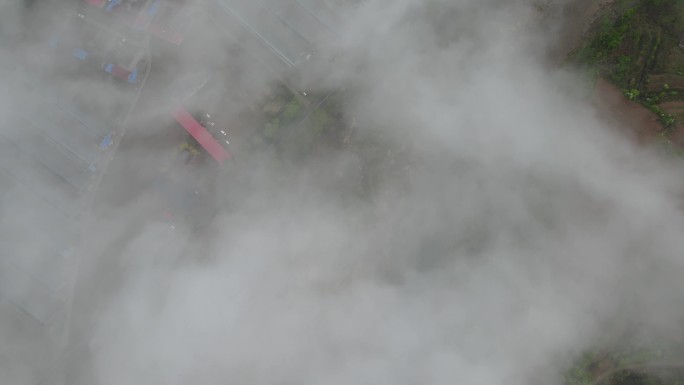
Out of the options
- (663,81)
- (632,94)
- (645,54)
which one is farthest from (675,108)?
(645,54)

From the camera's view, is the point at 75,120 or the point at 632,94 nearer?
the point at 632,94

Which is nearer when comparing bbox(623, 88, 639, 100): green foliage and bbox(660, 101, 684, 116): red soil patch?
bbox(660, 101, 684, 116): red soil patch

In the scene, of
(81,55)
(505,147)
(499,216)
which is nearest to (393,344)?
(499,216)

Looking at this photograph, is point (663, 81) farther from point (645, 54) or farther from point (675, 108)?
point (645, 54)

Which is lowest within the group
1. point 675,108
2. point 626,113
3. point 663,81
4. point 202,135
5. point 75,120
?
point 75,120

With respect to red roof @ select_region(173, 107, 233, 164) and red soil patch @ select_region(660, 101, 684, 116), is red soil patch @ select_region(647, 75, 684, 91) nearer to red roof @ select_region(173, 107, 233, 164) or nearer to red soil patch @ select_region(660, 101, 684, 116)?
red soil patch @ select_region(660, 101, 684, 116)

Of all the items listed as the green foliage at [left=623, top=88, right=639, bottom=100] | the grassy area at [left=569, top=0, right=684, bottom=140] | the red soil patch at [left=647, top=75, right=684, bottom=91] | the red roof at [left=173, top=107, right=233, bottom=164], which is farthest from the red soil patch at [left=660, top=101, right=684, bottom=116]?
the red roof at [left=173, top=107, right=233, bottom=164]
